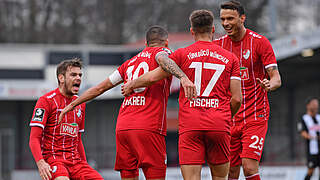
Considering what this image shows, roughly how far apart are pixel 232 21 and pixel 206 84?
1.44 meters

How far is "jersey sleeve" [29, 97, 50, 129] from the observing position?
694 centimetres

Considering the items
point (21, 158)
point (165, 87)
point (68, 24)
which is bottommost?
point (21, 158)

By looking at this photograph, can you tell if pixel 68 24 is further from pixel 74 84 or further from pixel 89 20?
pixel 74 84

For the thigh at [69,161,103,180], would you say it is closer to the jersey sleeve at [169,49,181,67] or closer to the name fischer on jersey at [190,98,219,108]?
the name fischer on jersey at [190,98,219,108]

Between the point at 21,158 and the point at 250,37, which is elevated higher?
the point at 250,37

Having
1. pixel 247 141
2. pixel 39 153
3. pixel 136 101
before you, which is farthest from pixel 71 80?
pixel 247 141

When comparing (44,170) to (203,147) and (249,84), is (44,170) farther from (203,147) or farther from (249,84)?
(249,84)

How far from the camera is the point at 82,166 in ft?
23.8

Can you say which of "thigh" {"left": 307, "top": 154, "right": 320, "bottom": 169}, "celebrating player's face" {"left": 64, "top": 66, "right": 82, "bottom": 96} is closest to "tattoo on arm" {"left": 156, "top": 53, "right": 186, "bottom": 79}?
"celebrating player's face" {"left": 64, "top": 66, "right": 82, "bottom": 96}

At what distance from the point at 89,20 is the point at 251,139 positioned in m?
32.8

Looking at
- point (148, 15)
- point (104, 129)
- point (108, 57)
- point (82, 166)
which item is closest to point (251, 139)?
point (82, 166)

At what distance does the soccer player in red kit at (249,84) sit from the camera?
23.1 feet

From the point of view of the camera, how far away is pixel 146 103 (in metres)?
6.53

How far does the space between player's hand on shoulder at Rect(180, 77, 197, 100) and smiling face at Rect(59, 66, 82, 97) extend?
1996mm
